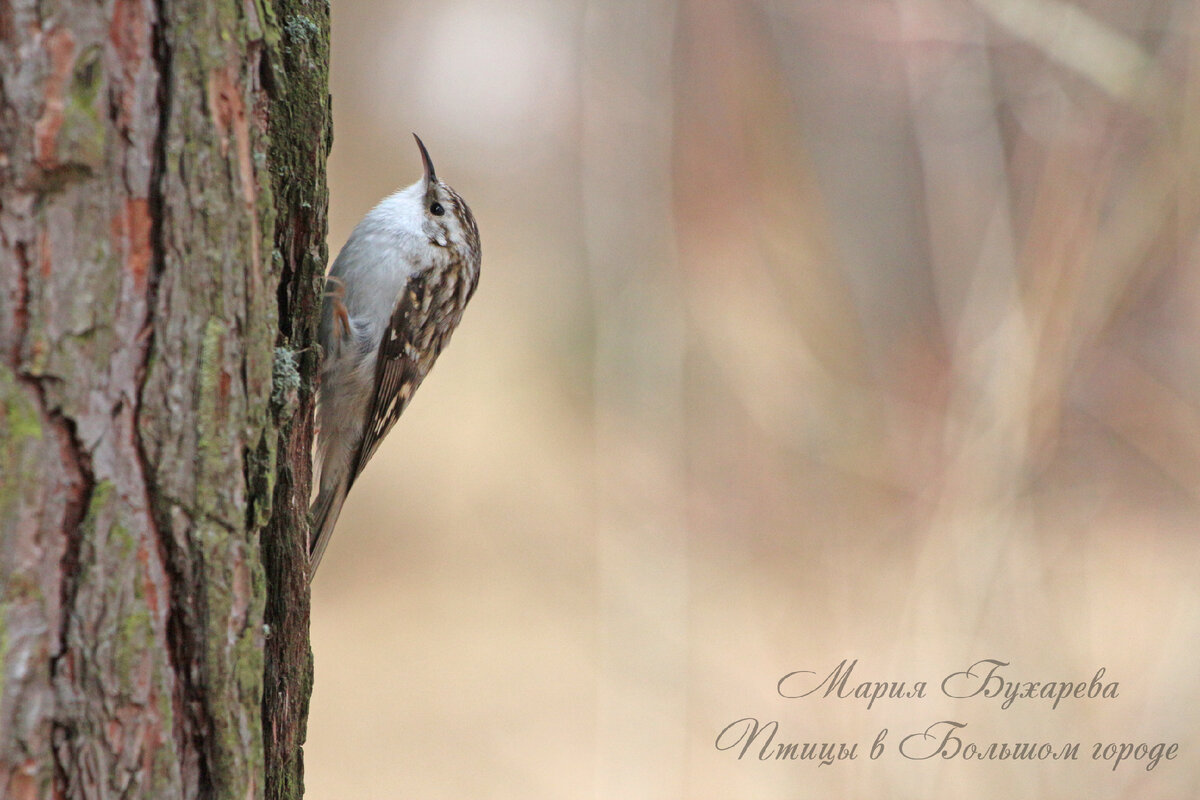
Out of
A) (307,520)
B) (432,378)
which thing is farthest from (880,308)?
(307,520)

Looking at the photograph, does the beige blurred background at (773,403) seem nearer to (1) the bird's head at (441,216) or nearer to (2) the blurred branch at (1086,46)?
(2) the blurred branch at (1086,46)

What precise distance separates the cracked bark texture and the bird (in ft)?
3.35

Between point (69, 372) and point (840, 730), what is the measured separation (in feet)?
11.0

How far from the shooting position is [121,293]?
0.87 m

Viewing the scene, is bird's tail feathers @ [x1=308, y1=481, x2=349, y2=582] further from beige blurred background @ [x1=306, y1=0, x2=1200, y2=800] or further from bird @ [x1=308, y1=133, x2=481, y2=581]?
beige blurred background @ [x1=306, y1=0, x2=1200, y2=800]

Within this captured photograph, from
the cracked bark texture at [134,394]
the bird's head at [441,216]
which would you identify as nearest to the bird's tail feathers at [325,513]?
the bird's head at [441,216]

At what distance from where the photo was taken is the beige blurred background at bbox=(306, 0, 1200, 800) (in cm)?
303

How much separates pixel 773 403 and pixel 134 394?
346cm

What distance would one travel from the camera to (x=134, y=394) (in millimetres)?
881

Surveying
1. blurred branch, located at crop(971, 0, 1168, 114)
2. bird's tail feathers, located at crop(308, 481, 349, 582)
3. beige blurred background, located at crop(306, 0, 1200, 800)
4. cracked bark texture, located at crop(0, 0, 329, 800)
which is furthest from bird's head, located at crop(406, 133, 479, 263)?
blurred branch, located at crop(971, 0, 1168, 114)

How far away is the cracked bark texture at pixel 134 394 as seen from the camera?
31.8 inches

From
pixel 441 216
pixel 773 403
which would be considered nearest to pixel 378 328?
pixel 441 216

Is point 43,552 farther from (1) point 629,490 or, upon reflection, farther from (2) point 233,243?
(1) point 629,490

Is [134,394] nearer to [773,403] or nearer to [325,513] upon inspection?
[325,513]
